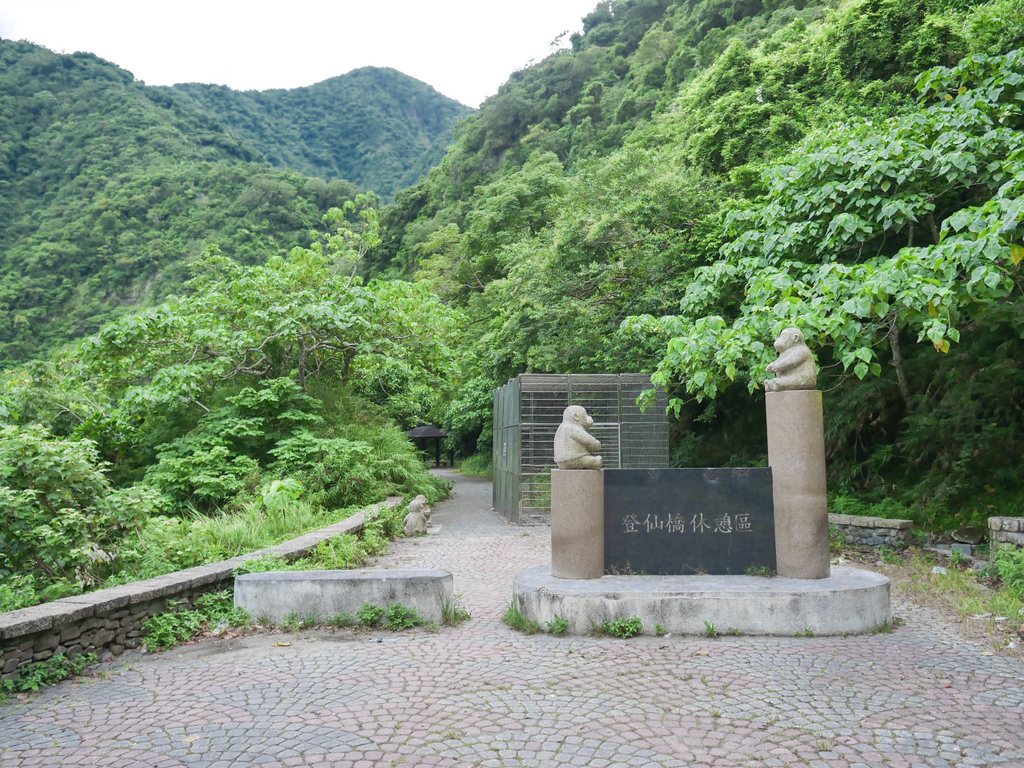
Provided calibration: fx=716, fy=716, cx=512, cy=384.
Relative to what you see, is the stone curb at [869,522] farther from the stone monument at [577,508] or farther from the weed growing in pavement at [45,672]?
the weed growing in pavement at [45,672]

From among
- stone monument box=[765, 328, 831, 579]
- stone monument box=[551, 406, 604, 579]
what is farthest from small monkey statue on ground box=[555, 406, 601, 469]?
stone monument box=[765, 328, 831, 579]

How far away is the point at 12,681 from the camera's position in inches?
183

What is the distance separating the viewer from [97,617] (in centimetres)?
538

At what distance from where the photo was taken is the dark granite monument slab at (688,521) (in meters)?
6.75

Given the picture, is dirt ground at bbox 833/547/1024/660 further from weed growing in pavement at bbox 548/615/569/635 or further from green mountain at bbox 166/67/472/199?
green mountain at bbox 166/67/472/199

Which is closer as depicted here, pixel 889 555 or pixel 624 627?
pixel 624 627

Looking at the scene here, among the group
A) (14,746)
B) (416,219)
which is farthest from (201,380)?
(416,219)

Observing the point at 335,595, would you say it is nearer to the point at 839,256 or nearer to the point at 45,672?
the point at 45,672

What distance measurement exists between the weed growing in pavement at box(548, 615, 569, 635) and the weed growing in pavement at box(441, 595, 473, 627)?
92 cm

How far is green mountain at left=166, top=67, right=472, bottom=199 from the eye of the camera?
243 ft

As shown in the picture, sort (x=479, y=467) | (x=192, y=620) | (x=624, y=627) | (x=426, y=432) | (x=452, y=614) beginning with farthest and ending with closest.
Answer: (x=426, y=432), (x=479, y=467), (x=452, y=614), (x=192, y=620), (x=624, y=627)

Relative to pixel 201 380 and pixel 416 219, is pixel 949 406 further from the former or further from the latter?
pixel 416 219

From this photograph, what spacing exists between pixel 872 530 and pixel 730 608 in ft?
15.8

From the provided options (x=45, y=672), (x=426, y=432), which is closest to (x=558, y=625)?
(x=45, y=672)
